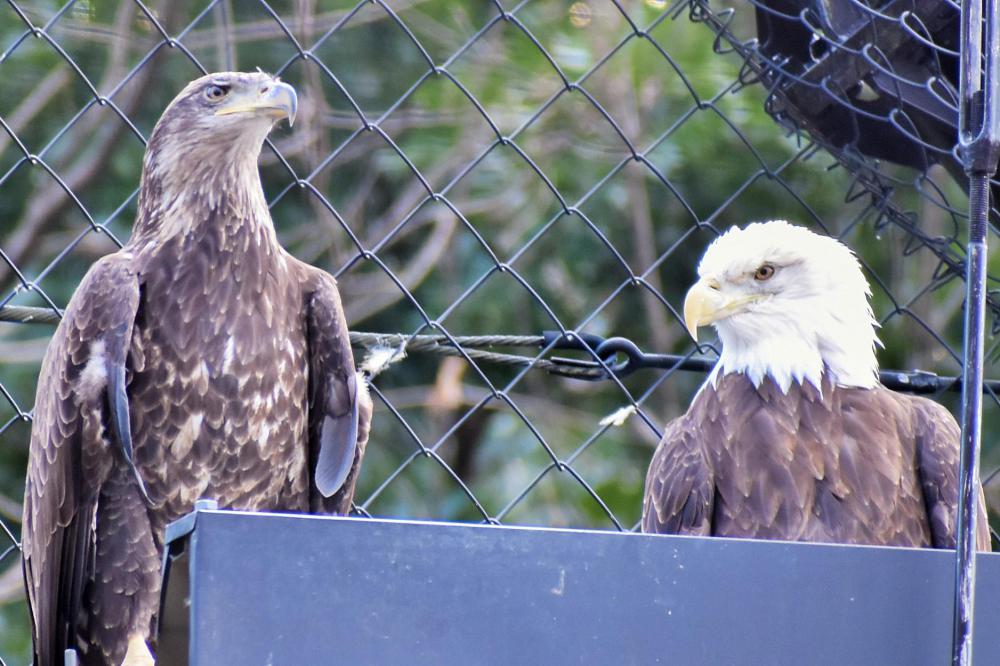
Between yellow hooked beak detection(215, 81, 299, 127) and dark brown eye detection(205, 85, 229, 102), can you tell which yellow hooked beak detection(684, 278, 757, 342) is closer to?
yellow hooked beak detection(215, 81, 299, 127)

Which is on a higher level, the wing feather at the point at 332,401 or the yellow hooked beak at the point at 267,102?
the yellow hooked beak at the point at 267,102

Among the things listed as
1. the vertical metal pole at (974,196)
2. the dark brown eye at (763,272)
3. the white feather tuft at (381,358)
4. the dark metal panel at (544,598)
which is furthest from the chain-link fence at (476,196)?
the dark metal panel at (544,598)

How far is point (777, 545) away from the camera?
156 centimetres

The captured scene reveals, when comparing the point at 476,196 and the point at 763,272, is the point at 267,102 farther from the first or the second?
the point at 476,196

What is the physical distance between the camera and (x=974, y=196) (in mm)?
1874

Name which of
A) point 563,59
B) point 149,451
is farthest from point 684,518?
point 563,59

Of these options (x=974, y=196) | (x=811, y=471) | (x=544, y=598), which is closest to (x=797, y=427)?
(x=811, y=471)

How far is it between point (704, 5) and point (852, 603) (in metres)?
1.95

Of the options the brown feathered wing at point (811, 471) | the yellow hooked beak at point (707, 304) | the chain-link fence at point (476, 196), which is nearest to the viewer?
the brown feathered wing at point (811, 471)

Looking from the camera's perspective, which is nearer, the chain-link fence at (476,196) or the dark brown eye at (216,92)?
the dark brown eye at (216,92)

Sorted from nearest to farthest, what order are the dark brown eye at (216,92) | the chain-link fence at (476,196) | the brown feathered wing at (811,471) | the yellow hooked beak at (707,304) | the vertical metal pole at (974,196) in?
the vertical metal pole at (974,196)
the brown feathered wing at (811,471)
the yellow hooked beak at (707,304)
the dark brown eye at (216,92)
the chain-link fence at (476,196)

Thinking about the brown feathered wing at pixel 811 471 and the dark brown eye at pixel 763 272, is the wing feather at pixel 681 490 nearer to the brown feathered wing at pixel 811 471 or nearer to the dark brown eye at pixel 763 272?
the brown feathered wing at pixel 811 471

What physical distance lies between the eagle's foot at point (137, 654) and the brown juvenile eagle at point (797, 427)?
105cm

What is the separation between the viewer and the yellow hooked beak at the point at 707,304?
3057 millimetres
